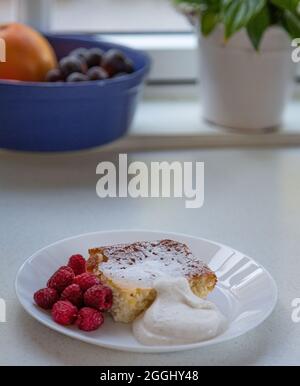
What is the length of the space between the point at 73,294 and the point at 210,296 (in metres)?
0.15

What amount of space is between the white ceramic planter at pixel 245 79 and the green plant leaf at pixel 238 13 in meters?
0.07

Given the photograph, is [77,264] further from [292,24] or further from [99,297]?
[292,24]

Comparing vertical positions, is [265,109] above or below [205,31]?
below

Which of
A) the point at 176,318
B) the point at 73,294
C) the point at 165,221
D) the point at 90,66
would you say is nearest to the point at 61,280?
the point at 73,294

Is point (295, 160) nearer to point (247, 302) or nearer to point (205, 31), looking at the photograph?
point (205, 31)

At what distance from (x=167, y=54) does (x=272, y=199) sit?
46 centimetres

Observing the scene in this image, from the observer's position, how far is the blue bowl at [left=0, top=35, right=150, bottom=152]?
1268 mm

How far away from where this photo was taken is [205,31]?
1.40m

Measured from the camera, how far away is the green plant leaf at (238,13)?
1.31m

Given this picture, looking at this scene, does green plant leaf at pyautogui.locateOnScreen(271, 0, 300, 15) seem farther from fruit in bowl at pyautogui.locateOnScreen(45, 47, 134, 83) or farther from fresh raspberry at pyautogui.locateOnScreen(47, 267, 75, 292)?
fresh raspberry at pyautogui.locateOnScreen(47, 267, 75, 292)

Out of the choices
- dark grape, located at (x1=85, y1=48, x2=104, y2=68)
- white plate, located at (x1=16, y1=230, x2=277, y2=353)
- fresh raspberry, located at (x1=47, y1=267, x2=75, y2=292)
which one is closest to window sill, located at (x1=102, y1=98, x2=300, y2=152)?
dark grape, located at (x1=85, y1=48, x2=104, y2=68)
